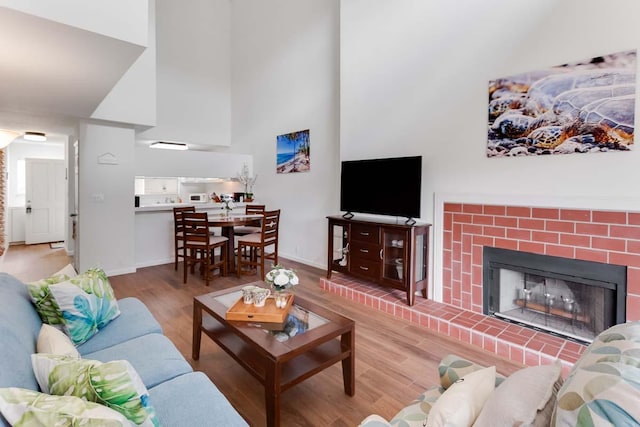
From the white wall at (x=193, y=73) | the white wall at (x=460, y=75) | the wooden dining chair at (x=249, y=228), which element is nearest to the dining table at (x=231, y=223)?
the wooden dining chair at (x=249, y=228)

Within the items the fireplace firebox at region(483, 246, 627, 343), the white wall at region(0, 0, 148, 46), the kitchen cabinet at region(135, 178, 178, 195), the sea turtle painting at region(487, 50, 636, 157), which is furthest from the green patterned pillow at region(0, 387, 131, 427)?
the kitchen cabinet at region(135, 178, 178, 195)

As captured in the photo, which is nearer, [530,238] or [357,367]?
[357,367]

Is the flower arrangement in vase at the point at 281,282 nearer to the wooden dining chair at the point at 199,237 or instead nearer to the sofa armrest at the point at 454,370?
the sofa armrest at the point at 454,370

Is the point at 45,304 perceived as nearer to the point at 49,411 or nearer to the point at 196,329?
the point at 196,329

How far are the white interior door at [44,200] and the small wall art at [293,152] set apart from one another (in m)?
5.65

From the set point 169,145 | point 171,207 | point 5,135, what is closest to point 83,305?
point 171,207

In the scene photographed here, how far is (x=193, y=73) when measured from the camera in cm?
637

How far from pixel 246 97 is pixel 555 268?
19.3 ft

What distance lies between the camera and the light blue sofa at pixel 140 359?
1.09m

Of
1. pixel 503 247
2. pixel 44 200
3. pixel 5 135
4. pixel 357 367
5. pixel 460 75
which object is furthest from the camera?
pixel 44 200

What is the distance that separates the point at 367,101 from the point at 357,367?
115 inches

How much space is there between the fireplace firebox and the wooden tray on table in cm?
199

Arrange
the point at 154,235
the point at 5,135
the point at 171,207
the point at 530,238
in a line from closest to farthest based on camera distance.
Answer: the point at 530,238 → the point at 5,135 → the point at 154,235 → the point at 171,207

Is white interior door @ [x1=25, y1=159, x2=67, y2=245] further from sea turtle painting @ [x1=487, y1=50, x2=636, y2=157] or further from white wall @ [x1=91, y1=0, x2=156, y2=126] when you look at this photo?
sea turtle painting @ [x1=487, y1=50, x2=636, y2=157]
